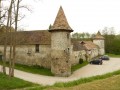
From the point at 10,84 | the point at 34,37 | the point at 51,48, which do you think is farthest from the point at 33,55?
the point at 10,84

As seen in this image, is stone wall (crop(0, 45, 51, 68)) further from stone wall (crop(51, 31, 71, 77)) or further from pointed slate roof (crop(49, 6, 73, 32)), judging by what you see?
pointed slate roof (crop(49, 6, 73, 32))

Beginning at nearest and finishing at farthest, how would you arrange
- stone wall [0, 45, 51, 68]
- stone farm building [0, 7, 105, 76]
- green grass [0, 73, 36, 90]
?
green grass [0, 73, 36, 90] < stone farm building [0, 7, 105, 76] < stone wall [0, 45, 51, 68]

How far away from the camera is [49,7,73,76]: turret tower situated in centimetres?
3741

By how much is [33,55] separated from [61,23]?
926cm

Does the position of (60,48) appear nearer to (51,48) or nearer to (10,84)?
(51,48)

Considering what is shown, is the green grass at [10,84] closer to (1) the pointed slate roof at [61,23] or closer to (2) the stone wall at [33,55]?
(1) the pointed slate roof at [61,23]

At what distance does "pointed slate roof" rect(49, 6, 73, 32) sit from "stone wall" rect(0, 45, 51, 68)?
4.95m

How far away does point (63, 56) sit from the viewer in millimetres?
37688

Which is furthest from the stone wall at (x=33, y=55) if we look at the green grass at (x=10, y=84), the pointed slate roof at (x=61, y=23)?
the green grass at (x=10, y=84)

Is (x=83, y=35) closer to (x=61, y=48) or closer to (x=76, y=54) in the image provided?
(x=76, y=54)

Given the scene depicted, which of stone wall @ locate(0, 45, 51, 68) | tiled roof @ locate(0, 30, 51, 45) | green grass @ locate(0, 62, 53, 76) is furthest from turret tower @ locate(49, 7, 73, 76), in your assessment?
tiled roof @ locate(0, 30, 51, 45)

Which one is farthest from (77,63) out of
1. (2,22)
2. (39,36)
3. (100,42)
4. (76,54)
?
(100,42)

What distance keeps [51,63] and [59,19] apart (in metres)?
7.31

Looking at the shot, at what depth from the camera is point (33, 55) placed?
43.4m
